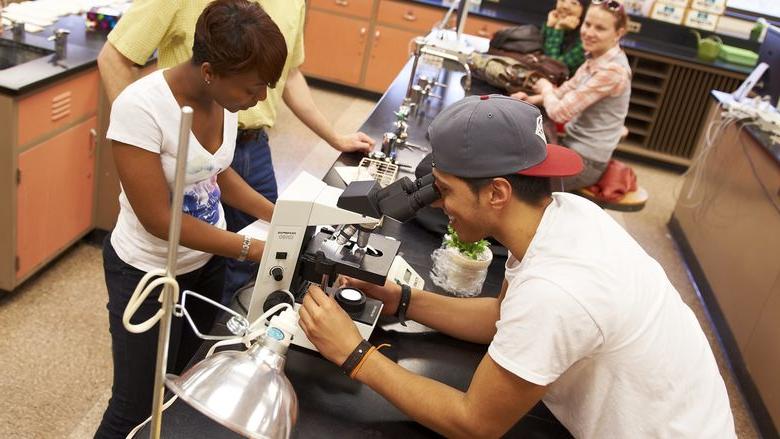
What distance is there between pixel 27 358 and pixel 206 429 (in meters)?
1.62

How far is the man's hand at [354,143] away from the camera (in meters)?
2.57

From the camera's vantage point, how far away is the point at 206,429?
51.3 inches

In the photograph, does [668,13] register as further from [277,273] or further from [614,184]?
[277,273]

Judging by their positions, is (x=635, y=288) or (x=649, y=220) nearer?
(x=635, y=288)

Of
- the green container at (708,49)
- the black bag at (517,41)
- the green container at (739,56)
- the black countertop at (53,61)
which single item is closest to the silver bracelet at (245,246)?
the black countertop at (53,61)

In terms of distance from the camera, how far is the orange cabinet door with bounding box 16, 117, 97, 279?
2.75m

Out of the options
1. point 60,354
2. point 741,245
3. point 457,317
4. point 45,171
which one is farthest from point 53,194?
point 741,245

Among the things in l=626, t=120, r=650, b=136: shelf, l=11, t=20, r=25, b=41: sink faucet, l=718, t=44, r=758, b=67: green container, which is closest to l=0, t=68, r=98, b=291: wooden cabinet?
l=11, t=20, r=25, b=41: sink faucet

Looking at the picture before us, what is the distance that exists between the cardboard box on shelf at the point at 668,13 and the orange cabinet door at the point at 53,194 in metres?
4.52

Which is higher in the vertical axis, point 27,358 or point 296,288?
point 296,288

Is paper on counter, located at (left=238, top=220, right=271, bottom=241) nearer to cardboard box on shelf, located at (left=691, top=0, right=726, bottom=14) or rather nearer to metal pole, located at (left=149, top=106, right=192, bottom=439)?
metal pole, located at (left=149, top=106, right=192, bottom=439)

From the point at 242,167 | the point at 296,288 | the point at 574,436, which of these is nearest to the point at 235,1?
the point at 296,288

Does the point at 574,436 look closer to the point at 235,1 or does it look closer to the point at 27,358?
the point at 235,1

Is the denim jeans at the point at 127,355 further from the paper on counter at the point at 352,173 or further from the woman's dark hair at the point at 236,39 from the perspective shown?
the paper on counter at the point at 352,173
